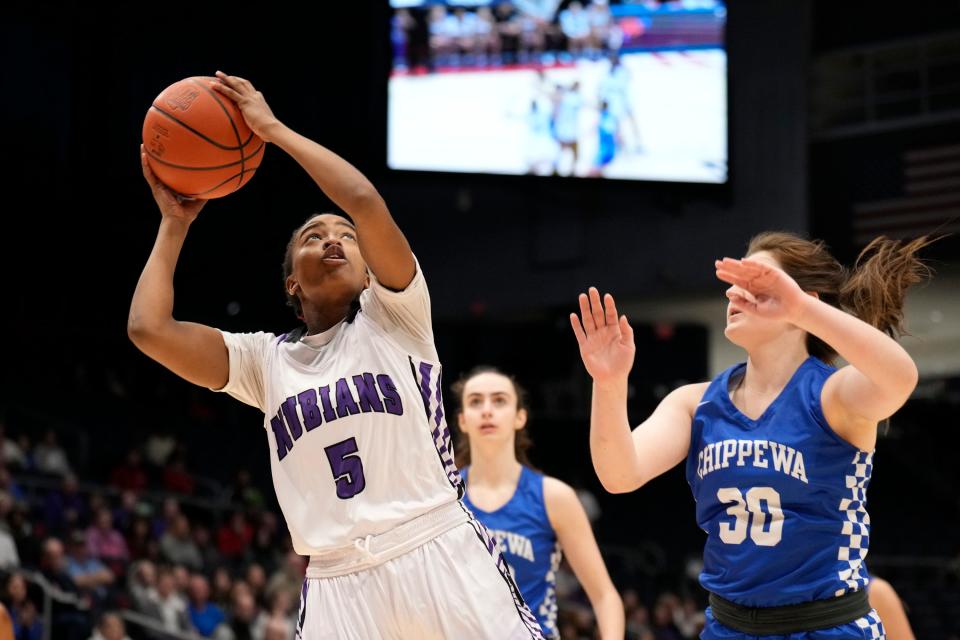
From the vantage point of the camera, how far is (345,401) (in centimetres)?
348

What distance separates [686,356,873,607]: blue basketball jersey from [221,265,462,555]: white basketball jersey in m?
0.79

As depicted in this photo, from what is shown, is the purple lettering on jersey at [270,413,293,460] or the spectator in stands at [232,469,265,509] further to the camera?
the spectator in stands at [232,469,265,509]

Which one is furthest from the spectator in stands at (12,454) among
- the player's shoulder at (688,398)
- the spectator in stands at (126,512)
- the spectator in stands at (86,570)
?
the player's shoulder at (688,398)

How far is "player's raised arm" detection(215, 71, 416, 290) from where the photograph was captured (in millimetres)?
3387

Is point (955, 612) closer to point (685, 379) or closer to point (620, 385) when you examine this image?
point (685, 379)

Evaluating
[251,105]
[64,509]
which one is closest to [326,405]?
[251,105]

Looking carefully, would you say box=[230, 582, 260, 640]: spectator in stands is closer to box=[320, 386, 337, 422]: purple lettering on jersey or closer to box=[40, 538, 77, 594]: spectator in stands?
box=[40, 538, 77, 594]: spectator in stands

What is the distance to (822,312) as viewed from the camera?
3047 millimetres

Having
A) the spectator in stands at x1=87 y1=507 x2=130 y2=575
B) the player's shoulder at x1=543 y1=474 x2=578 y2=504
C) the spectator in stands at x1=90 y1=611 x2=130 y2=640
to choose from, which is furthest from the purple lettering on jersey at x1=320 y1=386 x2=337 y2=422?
the spectator in stands at x1=87 y1=507 x2=130 y2=575

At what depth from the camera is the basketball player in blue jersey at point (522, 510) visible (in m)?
5.52

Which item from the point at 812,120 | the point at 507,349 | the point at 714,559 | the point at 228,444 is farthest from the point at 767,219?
the point at 714,559

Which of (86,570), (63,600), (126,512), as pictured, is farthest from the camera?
(126,512)

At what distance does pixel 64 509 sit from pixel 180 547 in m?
1.23

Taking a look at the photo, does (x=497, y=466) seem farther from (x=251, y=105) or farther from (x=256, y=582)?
(x=256, y=582)
